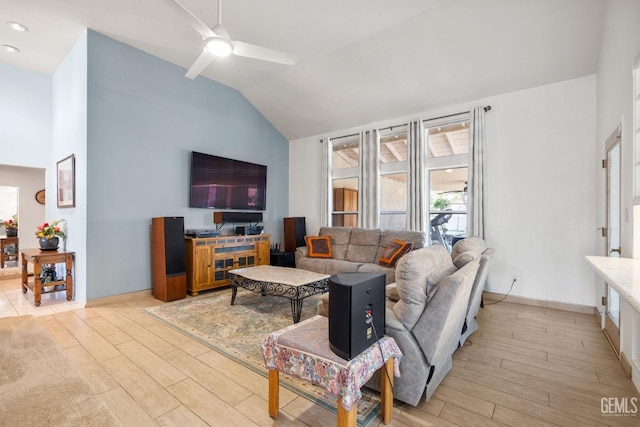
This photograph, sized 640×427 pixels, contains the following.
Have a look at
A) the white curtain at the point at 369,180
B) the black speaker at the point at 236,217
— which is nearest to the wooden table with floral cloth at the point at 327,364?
the black speaker at the point at 236,217

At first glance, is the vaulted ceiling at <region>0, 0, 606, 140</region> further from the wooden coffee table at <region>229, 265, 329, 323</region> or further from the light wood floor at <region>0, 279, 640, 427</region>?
the light wood floor at <region>0, 279, 640, 427</region>

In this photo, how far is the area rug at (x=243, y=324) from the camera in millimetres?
1971

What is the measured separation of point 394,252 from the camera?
Answer: 4.35m

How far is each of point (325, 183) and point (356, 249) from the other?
1.75m

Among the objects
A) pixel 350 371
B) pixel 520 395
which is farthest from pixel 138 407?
pixel 520 395

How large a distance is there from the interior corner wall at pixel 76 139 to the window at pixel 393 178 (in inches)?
180

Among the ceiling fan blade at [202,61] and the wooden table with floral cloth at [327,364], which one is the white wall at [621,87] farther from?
the ceiling fan blade at [202,61]

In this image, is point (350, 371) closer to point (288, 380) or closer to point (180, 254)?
point (288, 380)

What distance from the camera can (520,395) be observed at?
1.99 meters

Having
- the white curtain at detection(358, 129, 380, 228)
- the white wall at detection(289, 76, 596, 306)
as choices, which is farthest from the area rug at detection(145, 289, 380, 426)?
the white wall at detection(289, 76, 596, 306)

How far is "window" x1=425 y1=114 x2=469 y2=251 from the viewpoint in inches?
185

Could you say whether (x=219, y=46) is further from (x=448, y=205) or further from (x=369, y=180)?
(x=448, y=205)

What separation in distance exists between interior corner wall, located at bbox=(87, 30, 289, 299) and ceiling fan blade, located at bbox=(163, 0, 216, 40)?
2.33 meters

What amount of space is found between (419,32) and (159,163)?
407 cm
